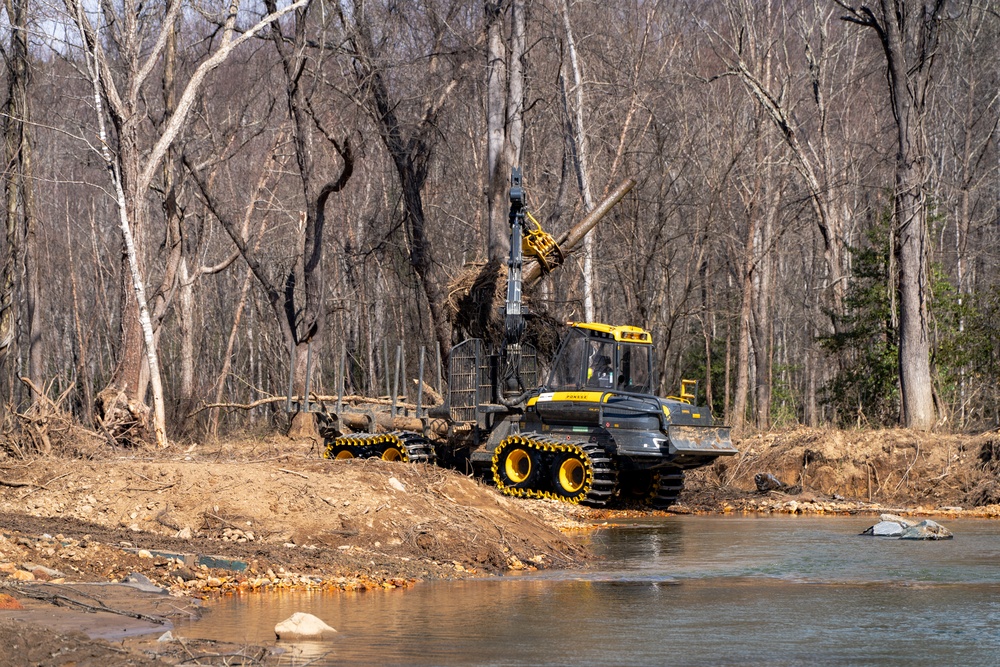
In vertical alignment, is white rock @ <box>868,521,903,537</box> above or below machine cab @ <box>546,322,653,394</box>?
below

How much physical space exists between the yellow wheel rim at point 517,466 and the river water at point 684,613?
6.54 meters

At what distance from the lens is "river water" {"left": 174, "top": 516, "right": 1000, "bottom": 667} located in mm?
9266

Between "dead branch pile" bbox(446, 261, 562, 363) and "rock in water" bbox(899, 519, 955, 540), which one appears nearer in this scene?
"rock in water" bbox(899, 519, 955, 540)

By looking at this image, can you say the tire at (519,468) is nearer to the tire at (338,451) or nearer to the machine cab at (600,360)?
the machine cab at (600,360)

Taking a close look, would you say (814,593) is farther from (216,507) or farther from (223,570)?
(216,507)

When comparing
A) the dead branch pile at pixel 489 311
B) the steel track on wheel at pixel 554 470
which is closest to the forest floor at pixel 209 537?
the steel track on wheel at pixel 554 470

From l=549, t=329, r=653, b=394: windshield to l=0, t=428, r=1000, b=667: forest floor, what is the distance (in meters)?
2.89

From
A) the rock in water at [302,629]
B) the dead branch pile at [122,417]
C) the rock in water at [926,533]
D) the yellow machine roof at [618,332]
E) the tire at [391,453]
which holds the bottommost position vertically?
the rock in water at [302,629]

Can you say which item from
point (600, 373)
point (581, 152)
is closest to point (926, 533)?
point (600, 373)

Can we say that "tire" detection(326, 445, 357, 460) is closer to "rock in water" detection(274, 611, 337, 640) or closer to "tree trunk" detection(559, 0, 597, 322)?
"tree trunk" detection(559, 0, 597, 322)

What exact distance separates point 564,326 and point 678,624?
1591 centimetres

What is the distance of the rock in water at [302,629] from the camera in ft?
31.7

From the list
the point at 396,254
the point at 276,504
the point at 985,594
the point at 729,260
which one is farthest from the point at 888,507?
the point at 396,254

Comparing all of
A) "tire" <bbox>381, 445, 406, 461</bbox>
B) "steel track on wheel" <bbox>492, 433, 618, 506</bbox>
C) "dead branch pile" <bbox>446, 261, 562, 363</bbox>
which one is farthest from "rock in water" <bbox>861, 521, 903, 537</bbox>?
"tire" <bbox>381, 445, 406, 461</bbox>
